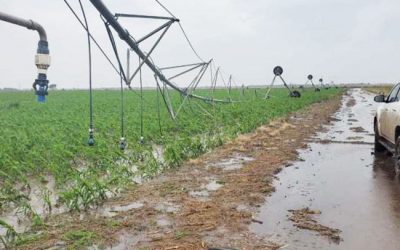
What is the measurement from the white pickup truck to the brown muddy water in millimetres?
407

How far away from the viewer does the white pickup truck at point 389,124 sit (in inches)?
344

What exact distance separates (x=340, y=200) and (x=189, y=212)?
2.52 m

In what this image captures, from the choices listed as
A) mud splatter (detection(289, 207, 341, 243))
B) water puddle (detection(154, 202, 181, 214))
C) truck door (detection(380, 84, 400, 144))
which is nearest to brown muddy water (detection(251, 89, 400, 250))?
mud splatter (detection(289, 207, 341, 243))

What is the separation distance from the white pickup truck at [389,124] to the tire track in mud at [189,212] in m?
2.37

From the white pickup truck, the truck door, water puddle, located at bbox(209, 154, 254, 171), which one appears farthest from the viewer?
water puddle, located at bbox(209, 154, 254, 171)

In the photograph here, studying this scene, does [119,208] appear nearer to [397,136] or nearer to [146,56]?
[146,56]

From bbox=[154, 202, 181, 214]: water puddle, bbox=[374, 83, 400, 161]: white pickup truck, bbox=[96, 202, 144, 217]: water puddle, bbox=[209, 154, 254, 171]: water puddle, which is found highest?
bbox=[374, 83, 400, 161]: white pickup truck

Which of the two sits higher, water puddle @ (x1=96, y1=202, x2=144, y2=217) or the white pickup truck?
the white pickup truck

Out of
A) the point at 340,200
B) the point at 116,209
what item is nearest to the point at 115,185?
the point at 116,209

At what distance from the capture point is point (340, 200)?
6.78 m

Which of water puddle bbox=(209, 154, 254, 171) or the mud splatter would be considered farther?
water puddle bbox=(209, 154, 254, 171)

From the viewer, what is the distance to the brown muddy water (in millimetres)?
5098

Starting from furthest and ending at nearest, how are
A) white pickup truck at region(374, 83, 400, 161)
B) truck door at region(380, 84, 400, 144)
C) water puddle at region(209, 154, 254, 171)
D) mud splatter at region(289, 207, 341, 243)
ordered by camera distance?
water puddle at region(209, 154, 254, 171) → truck door at region(380, 84, 400, 144) → white pickup truck at region(374, 83, 400, 161) → mud splatter at region(289, 207, 341, 243)

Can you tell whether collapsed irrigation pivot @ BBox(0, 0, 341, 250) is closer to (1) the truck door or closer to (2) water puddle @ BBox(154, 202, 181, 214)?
(2) water puddle @ BBox(154, 202, 181, 214)
